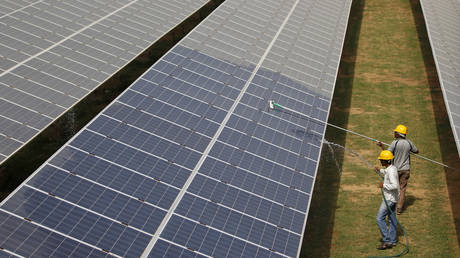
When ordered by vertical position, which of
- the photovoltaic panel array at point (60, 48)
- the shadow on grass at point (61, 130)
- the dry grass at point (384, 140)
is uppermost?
the photovoltaic panel array at point (60, 48)

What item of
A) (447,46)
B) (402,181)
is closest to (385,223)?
(402,181)

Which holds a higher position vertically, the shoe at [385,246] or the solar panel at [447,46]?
the solar panel at [447,46]

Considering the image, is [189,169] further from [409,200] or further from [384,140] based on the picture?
[384,140]

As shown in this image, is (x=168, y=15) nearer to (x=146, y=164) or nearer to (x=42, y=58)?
(x=42, y=58)

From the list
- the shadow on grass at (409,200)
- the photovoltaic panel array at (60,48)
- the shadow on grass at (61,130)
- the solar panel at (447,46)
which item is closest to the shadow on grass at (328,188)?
the shadow on grass at (409,200)

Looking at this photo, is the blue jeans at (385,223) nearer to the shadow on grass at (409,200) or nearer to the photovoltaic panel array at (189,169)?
the photovoltaic panel array at (189,169)

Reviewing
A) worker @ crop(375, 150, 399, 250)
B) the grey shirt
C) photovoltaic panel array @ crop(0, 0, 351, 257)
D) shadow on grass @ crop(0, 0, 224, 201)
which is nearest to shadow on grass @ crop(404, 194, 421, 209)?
the grey shirt

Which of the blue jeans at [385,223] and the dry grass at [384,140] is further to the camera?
the dry grass at [384,140]

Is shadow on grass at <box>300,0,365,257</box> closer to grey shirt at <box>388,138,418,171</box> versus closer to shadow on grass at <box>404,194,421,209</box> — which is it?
shadow on grass at <box>404,194,421,209</box>
